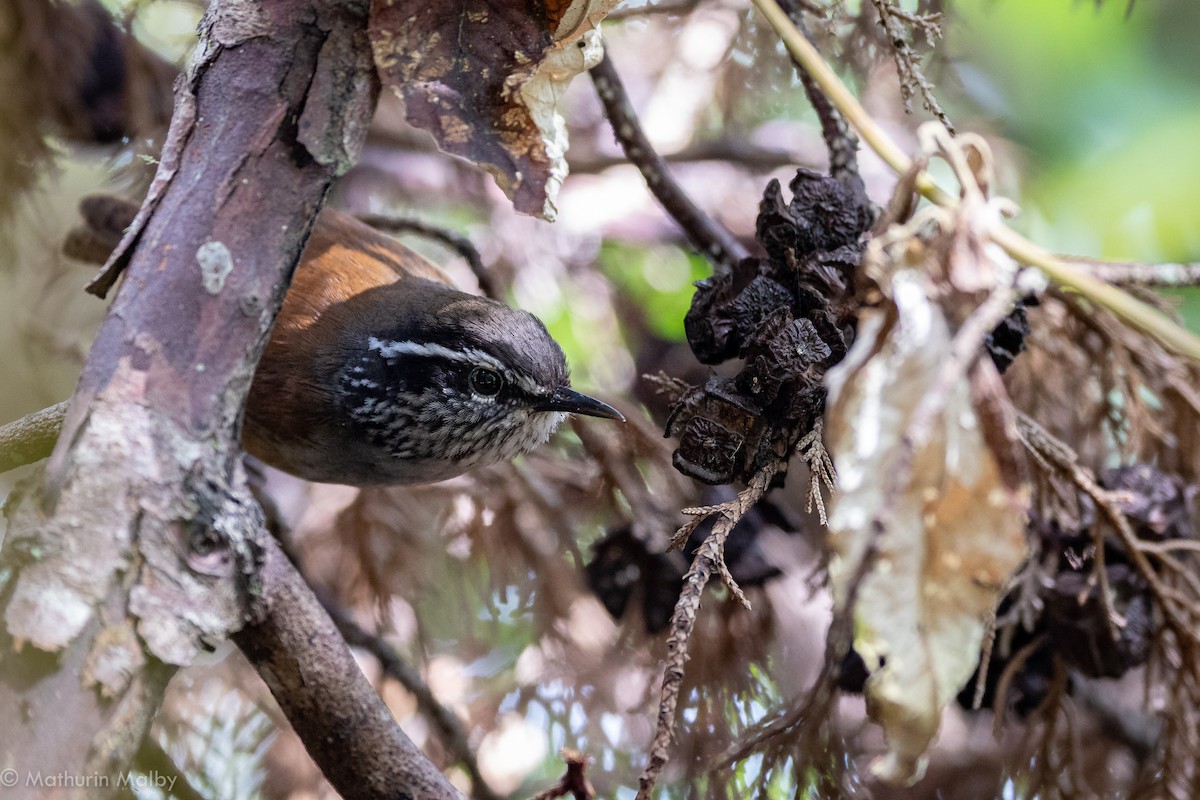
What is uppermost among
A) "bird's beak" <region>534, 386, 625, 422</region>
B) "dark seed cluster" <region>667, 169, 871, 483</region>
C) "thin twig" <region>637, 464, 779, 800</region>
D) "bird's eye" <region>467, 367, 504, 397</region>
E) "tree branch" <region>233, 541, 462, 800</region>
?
"dark seed cluster" <region>667, 169, 871, 483</region>

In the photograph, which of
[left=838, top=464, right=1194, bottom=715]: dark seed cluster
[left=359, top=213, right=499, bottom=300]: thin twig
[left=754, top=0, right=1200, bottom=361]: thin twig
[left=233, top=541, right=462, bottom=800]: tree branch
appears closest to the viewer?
[left=754, top=0, right=1200, bottom=361]: thin twig

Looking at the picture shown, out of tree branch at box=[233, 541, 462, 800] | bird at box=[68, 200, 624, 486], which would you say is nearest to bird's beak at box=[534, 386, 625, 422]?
bird at box=[68, 200, 624, 486]

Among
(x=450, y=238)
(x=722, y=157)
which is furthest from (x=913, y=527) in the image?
(x=722, y=157)

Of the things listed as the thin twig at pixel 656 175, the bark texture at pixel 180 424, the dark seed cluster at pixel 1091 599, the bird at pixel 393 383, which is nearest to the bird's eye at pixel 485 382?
the bird at pixel 393 383

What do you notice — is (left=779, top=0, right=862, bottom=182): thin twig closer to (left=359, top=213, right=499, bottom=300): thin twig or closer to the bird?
the bird

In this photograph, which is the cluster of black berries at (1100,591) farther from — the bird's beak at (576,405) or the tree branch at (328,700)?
the tree branch at (328,700)
